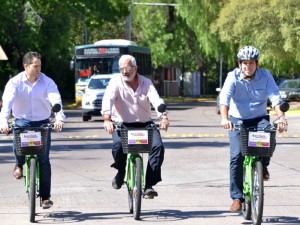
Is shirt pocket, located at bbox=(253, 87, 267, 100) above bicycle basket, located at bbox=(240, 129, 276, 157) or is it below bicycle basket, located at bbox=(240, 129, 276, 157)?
above

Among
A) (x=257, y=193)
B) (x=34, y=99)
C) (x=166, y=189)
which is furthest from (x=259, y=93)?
(x=166, y=189)

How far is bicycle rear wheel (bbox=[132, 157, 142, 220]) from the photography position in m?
10.7

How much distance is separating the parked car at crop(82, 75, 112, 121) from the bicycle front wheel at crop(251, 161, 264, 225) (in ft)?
87.2

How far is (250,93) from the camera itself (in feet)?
35.0

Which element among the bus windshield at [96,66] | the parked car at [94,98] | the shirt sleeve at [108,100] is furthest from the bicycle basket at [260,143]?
the bus windshield at [96,66]

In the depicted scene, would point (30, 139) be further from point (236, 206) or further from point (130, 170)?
point (236, 206)

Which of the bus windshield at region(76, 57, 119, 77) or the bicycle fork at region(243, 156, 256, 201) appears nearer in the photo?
the bicycle fork at region(243, 156, 256, 201)

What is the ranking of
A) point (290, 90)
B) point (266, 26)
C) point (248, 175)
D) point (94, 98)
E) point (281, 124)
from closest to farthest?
point (281, 124)
point (248, 175)
point (94, 98)
point (266, 26)
point (290, 90)

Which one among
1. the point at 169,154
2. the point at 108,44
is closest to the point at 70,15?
the point at 108,44

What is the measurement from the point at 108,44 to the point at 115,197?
34.4 metres

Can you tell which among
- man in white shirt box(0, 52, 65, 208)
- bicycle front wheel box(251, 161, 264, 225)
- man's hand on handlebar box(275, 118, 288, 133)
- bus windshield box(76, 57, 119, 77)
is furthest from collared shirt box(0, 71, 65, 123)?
bus windshield box(76, 57, 119, 77)

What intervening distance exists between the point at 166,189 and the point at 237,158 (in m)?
3.37

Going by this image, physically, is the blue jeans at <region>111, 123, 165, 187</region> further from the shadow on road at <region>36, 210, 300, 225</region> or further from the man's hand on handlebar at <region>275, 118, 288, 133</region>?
the man's hand on handlebar at <region>275, 118, 288, 133</region>

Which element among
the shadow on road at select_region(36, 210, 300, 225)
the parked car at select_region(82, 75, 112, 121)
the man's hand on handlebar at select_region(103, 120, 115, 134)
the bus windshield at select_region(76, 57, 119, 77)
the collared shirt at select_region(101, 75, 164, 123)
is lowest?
the parked car at select_region(82, 75, 112, 121)
